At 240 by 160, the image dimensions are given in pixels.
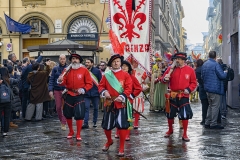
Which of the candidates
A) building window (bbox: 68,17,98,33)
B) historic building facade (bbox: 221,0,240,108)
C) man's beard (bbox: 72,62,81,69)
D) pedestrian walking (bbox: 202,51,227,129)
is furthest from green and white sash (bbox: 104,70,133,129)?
building window (bbox: 68,17,98,33)

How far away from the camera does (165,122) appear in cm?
1261

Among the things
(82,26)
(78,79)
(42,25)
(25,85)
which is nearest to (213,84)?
(78,79)

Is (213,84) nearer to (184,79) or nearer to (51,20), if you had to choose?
(184,79)

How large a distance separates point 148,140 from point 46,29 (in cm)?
2625

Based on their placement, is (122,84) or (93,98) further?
(93,98)

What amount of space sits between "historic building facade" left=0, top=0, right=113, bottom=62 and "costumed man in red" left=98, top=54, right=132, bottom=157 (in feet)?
80.8

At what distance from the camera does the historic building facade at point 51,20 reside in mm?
33094

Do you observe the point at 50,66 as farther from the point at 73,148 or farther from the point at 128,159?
the point at 128,159

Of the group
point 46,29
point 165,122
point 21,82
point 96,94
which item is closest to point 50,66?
point 21,82

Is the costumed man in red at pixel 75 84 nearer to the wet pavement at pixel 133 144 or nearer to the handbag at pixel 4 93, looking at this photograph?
the wet pavement at pixel 133 144

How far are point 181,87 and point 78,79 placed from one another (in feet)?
6.68

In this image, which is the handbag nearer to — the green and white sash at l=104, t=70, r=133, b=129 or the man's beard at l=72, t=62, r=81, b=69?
the man's beard at l=72, t=62, r=81, b=69

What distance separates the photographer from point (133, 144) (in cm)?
880

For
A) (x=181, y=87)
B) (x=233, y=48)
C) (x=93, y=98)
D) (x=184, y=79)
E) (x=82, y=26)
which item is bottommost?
(x=93, y=98)
